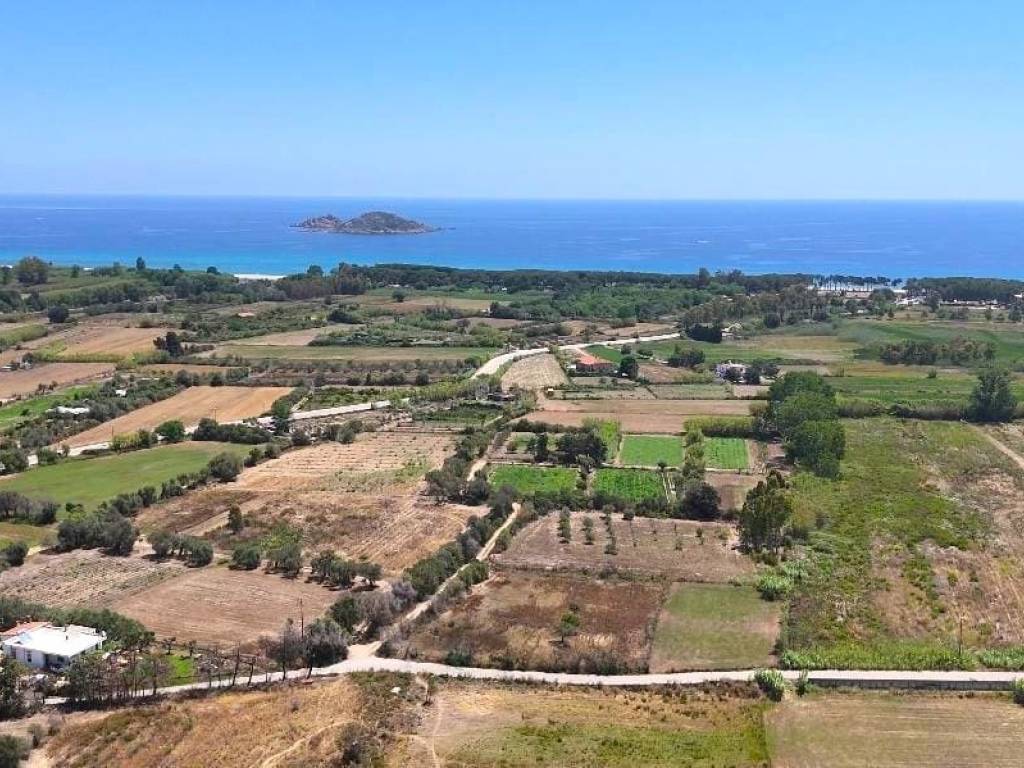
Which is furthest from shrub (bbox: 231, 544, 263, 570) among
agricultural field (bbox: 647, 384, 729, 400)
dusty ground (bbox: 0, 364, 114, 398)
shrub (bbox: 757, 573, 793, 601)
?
dusty ground (bbox: 0, 364, 114, 398)

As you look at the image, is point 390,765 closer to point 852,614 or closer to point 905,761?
point 905,761

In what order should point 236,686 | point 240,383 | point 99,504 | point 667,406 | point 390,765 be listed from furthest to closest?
point 240,383 → point 667,406 → point 99,504 → point 236,686 → point 390,765

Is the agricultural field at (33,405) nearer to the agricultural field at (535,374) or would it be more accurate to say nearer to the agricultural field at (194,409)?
the agricultural field at (194,409)

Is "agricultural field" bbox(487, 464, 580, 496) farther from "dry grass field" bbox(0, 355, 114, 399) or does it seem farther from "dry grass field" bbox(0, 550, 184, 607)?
"dry grass field" bbox(0, 355, 114, 399)

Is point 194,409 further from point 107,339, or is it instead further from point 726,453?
point 726,453

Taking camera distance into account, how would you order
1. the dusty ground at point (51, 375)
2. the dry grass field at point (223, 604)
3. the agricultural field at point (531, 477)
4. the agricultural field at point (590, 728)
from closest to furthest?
1. the agricultural field at point (590, 728)
2. the dry grass field at point (223, 604)
3. the agricultural field at point (531, 477)
4. the dusty ground at point (51, 375)

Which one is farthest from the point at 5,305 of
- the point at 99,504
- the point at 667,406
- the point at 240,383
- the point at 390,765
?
the point at 390,765

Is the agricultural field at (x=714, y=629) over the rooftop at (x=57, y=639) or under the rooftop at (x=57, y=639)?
over

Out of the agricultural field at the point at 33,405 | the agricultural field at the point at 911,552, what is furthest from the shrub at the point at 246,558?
the agricultural field at the point at 33,405
